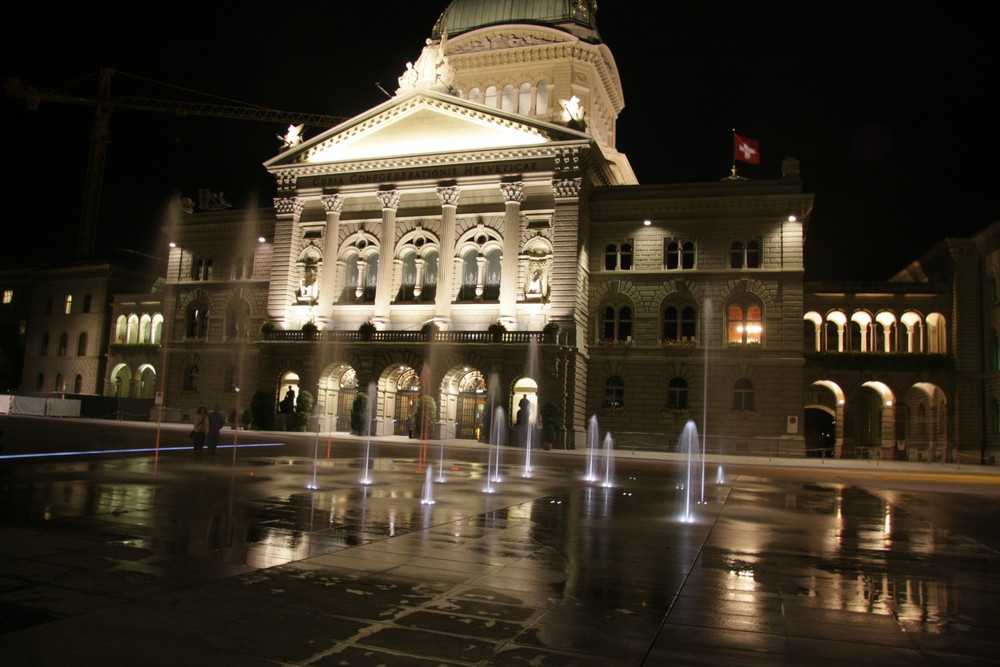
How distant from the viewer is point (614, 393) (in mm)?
47594

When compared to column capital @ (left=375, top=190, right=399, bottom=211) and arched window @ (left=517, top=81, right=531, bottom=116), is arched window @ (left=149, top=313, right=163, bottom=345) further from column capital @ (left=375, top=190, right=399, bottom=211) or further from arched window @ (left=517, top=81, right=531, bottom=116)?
arched window @ (left=517, top=81, right=531, bottom=116)

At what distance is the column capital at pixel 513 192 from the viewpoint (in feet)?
154

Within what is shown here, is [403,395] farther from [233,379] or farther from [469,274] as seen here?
[233,379]

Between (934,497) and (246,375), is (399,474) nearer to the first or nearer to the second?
(934,497)

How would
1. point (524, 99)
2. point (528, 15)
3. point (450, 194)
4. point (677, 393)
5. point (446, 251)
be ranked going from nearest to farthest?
1. point (677, 393)
2. point (446, 251)
3. point (450, 194)
4. point (524, 99)
5. point (528, 15)

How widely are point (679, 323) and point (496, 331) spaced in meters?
11.5

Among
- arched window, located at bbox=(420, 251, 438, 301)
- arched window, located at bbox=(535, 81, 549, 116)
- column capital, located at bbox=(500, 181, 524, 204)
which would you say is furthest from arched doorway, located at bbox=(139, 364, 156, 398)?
arched window, located at bbox=(535, 81, 549, 116)

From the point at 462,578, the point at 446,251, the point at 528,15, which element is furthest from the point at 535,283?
the point at 462,578

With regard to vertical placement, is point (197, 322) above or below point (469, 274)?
below

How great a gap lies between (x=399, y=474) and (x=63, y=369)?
61.5 metres

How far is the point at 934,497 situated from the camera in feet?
70.5

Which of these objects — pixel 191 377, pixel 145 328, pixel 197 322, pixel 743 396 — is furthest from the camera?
pixel 145 328

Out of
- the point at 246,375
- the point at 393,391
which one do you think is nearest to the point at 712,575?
the point at 393,391

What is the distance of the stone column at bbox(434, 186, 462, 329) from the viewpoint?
47875mm
